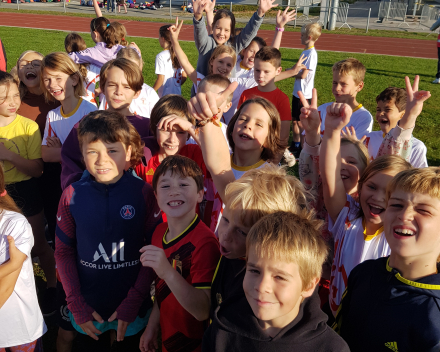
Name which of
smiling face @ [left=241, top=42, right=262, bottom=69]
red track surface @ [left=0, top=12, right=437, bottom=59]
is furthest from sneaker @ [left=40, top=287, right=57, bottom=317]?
red track surface @ [left=0, top=12, right=437, bottom=59]

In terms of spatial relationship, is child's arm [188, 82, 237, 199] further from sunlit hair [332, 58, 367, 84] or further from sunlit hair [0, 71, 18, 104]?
→ sunlit hair [332, 58, 367, 84]

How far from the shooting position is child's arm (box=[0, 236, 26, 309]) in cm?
202

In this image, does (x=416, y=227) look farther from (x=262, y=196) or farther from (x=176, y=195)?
(x=176, y=195)

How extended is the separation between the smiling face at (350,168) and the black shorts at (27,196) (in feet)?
8.66

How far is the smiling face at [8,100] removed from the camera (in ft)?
10.7

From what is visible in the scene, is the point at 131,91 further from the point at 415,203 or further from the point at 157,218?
the point at 415,203

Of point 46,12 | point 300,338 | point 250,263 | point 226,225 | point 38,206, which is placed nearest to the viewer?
point 300,338

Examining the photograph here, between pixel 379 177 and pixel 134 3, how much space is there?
128 feet

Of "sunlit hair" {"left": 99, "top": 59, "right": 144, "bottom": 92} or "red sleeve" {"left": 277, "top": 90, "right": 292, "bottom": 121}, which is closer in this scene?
"sunlit hair" {"left": 99, "top": 59, "right": 144, "bottom": 92}

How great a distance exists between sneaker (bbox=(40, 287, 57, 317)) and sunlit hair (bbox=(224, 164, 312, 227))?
7.56 ft

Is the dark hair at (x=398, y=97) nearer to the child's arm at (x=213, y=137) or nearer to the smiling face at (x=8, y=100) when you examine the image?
the child's arm at (x=213, y=137)

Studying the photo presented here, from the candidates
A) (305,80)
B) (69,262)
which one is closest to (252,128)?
(69,262)

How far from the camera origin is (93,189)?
7.79 feet

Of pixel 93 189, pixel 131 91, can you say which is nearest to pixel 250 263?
pixel 93 189
